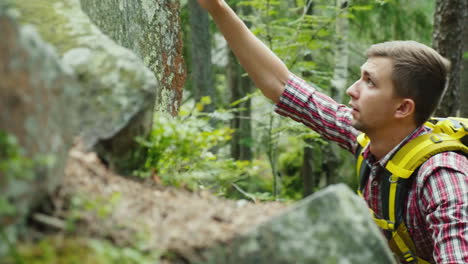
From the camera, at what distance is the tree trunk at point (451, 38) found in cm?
568

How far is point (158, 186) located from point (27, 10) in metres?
1.03

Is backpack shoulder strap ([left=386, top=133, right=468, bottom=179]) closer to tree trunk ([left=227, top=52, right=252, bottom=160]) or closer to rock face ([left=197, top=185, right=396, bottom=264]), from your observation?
rock face ([left=197, top=185, right=396, bottom=264])

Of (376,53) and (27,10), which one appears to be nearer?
(27,10)

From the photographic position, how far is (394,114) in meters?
3.00

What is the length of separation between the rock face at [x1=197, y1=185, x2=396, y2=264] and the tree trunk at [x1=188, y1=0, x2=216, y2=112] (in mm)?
7186

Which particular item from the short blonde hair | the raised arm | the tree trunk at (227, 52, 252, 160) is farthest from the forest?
the tree trunk at (227, 52, 252, 160)

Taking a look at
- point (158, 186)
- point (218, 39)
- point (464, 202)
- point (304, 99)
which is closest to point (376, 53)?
point (304, 99)

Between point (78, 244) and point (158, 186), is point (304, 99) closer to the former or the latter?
point (158, 186)

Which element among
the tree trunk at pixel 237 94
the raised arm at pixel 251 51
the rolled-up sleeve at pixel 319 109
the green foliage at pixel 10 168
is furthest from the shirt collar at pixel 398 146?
the tree trunk at pixel 237 94

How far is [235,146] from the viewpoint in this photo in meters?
12.5

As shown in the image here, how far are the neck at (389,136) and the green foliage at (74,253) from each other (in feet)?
7.07

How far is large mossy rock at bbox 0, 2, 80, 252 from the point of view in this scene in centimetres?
121

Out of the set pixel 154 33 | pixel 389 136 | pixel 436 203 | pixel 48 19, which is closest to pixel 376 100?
pixel 389 136

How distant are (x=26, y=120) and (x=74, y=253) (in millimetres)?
437
